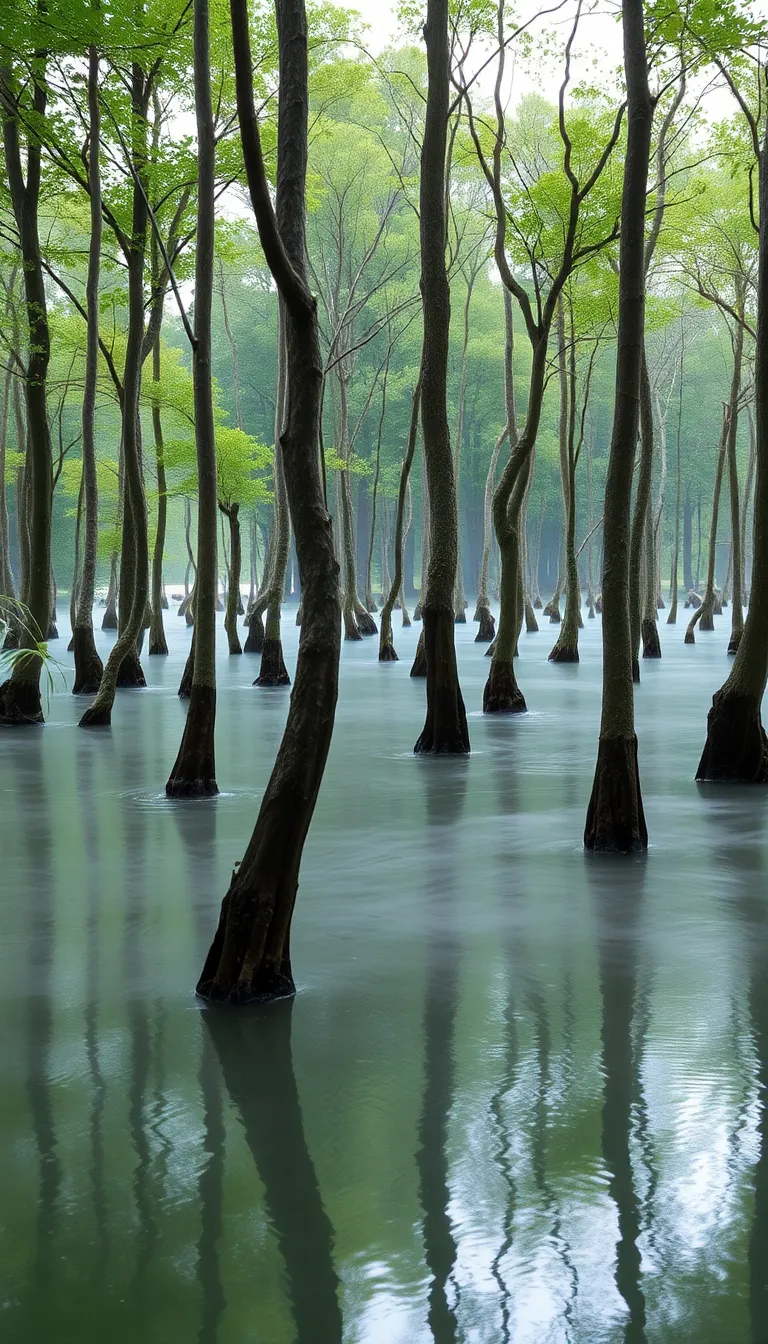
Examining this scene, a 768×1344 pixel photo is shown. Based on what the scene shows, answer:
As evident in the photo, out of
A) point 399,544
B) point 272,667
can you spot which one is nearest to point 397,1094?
point 272,667

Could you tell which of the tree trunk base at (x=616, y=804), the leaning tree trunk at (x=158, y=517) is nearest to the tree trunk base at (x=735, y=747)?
the tree trunk base at (x=616, y=804)

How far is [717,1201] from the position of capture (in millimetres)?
3711

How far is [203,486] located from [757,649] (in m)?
4.59

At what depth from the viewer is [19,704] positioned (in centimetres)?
1586

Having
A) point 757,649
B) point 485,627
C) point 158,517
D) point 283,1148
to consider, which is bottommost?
point 283,1148

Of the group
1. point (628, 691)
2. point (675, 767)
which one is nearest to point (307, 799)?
point (628, 691)

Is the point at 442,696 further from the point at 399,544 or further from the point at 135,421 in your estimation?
the point at 399,544

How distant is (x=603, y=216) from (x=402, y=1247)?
18462 millimetres

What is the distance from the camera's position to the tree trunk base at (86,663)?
18422 millimetres

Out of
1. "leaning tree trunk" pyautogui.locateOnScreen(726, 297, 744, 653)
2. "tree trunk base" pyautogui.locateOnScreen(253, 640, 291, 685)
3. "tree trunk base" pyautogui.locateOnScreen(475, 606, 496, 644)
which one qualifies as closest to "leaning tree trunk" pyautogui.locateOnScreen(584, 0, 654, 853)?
"tree trunk base" pyautogui.locateOnScreen(253, 640, 291, 685)

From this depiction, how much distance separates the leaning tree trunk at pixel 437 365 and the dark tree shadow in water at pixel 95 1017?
12.0 ft

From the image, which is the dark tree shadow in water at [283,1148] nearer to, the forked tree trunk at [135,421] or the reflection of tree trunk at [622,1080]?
the reflection of tree trunk at [622,1080]

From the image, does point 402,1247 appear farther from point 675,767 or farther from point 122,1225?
point 675,767

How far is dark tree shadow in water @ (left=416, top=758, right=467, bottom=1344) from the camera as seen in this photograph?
3336 millimetres
